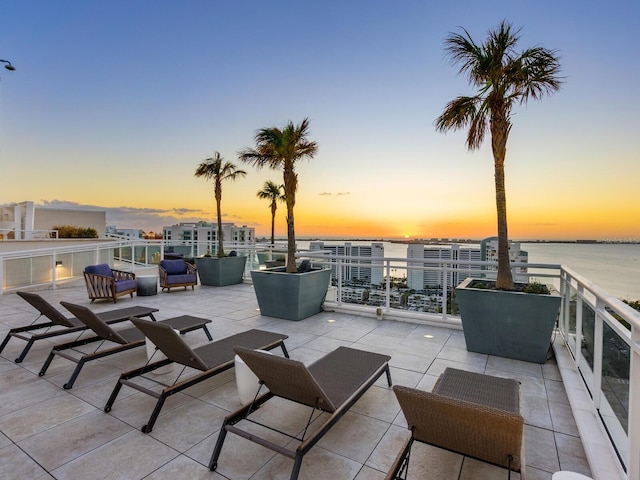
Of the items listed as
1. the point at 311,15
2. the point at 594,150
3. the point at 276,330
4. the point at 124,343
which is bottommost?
the point at 276,330

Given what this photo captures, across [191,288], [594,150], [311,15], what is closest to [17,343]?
[191,288]

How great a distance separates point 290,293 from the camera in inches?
218

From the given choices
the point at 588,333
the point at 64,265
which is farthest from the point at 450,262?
the point at 64,265

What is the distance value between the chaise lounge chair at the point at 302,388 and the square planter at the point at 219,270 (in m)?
6.62

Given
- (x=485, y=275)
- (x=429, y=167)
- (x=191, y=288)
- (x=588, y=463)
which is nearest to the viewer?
(x=588, y=463)

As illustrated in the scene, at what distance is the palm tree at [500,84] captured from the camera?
150 inches

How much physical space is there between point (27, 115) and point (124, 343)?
11.8 metres

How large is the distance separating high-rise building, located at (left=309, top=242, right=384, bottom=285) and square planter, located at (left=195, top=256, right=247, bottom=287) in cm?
392

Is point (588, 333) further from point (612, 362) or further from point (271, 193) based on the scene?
point (271, 193)

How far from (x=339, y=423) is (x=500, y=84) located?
418 cm

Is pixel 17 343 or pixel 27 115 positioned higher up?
pixel 27 115

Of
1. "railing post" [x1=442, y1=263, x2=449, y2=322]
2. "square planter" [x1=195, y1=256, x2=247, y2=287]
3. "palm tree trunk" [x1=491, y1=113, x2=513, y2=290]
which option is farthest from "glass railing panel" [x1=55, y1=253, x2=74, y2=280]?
"palm tree trunk" [x1=491, y1=113, x2=513, y2=290]

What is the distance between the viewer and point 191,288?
28.4ft

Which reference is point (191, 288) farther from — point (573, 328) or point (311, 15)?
point (573, 328)
